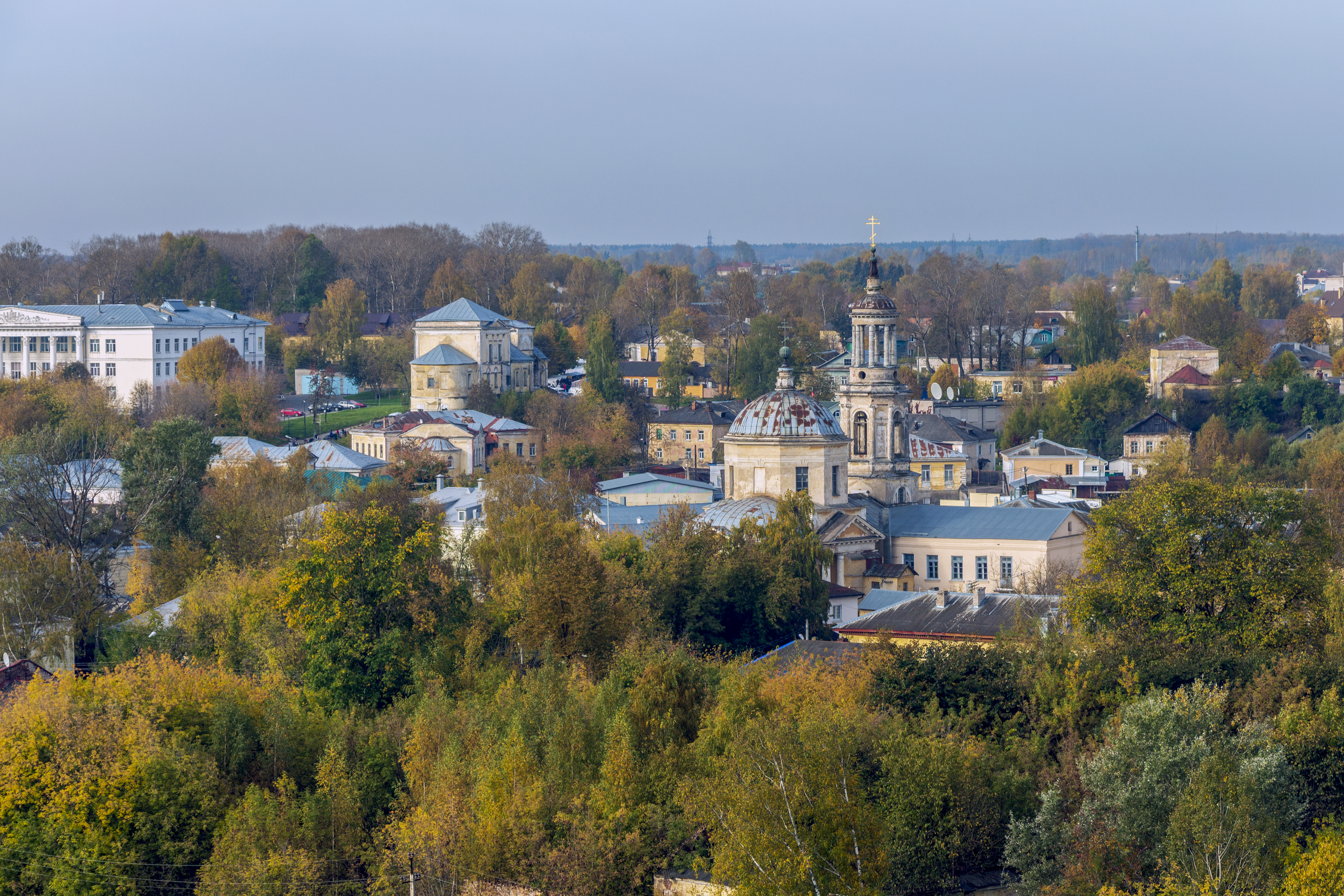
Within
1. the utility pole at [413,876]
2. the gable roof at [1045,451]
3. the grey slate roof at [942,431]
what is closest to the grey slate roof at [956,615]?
the utility pole at [413,876]

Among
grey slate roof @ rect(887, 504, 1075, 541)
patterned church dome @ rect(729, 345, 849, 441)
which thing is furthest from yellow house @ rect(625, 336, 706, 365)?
patterned church dome @ rect(729, 345, 849, 441)

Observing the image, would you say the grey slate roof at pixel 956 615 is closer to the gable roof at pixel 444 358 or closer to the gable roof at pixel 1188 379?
the gable roof at pixel 444 358

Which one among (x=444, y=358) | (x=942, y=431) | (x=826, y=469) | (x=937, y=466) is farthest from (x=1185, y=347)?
(x=826, y=469)

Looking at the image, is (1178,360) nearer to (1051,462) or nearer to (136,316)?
(1051,462)

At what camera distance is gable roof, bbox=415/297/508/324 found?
79.1 m

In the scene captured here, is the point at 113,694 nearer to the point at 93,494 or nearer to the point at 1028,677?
the point at 1028,677

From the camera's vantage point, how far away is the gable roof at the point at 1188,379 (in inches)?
3307

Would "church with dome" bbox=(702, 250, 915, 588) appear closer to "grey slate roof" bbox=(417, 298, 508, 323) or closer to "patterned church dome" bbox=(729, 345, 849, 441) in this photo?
"patterned church dome" bbox=(729, 345, 849, 441)

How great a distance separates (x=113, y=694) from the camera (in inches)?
1017

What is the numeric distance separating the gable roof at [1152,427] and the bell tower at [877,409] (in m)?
27.8

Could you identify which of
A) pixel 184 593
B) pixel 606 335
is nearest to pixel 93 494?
pixel 184 593

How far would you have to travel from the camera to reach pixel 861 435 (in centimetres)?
4934

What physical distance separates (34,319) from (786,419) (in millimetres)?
45936

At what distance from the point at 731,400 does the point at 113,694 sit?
185ft
